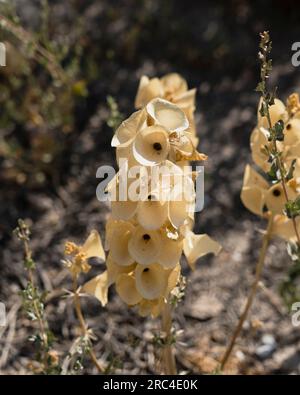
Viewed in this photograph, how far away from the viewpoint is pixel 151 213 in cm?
144

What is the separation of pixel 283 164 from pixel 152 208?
1.36 feet

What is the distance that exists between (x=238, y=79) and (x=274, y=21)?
554 mm

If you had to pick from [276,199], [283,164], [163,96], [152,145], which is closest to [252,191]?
[276,199]

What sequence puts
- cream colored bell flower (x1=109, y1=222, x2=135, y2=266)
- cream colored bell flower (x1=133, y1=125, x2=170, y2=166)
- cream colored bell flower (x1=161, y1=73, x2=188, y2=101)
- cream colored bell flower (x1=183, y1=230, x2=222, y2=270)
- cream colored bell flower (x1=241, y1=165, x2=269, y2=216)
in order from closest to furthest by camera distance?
cream colored bell flower (x1=133, y1=125, x2=170, y2=166)
cream colored bell flower (x1=109, y1=222, x2=135, y2=266)
cream colored bell flower (x1=183, y1=230, x2=222, y2=270)
cream colored bell flower (x1=241, y1=165, x2=269, y2=216)
cream colored bell flower (x1=161, y1=73, x2=188, y2=101)

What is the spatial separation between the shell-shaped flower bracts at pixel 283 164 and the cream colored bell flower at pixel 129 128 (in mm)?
327

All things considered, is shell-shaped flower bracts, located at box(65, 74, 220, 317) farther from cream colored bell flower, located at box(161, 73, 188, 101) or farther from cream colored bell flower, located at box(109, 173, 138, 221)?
cream colored bell flower, located at box(161, 73, 188, 101)

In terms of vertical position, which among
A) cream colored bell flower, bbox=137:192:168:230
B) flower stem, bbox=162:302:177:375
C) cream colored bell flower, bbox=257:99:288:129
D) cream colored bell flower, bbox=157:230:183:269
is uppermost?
cream colored bell flower, bbox=257:99:288:129

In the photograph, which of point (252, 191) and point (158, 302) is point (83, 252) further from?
point (252, 191)

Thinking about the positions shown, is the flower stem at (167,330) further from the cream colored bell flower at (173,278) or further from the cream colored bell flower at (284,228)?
the cream colored bell flower at (284,228)

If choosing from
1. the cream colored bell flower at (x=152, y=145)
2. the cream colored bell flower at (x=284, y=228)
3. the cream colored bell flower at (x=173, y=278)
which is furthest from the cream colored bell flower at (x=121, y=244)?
the cream colored bell flower at (x=284, y=228)

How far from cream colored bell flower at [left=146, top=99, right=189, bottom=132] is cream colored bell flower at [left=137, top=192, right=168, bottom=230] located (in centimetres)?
18

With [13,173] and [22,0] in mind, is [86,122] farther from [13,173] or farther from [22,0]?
[22,0]

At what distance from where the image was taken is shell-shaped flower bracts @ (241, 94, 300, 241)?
1.67 meters

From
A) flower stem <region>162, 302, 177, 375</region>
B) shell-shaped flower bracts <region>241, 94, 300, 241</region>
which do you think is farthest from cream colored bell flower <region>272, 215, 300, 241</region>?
flower stem <region>162, 302, 177, 375</region>
